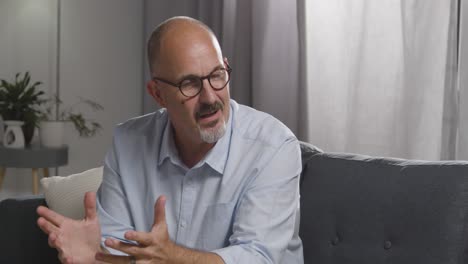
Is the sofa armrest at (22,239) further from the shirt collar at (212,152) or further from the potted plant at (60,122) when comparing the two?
the potted plant at (60,122)

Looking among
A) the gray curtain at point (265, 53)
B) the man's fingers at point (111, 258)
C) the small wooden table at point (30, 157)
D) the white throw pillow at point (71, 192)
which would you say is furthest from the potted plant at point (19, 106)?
the man's fingers at point (111, 258)

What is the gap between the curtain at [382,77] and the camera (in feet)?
6.84

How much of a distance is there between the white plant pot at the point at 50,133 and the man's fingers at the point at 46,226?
2.47 m

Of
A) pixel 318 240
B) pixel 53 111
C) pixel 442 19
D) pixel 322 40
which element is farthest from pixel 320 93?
pixel 53 111

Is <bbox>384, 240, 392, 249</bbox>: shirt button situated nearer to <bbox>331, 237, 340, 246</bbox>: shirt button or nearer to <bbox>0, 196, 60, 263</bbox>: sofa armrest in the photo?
<bbox>331, 237, 340, 246</bbox>: shirt button

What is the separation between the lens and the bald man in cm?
138

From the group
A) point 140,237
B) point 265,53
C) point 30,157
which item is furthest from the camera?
point 30,157

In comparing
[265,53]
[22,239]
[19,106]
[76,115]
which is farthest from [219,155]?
[76,115]

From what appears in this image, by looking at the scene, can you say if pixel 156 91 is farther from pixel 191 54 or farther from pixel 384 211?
pixel 384 211

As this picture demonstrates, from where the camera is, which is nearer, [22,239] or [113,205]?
[113,205]

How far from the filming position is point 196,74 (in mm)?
1454

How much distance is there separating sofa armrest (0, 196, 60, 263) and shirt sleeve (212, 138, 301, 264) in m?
0.81

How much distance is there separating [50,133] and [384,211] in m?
2.57

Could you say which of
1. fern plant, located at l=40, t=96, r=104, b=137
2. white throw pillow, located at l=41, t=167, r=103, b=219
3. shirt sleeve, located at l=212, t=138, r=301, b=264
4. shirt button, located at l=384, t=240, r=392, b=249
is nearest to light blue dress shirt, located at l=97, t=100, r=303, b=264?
shirt sleeve, located at l=212, t=138, r=301, b=264
